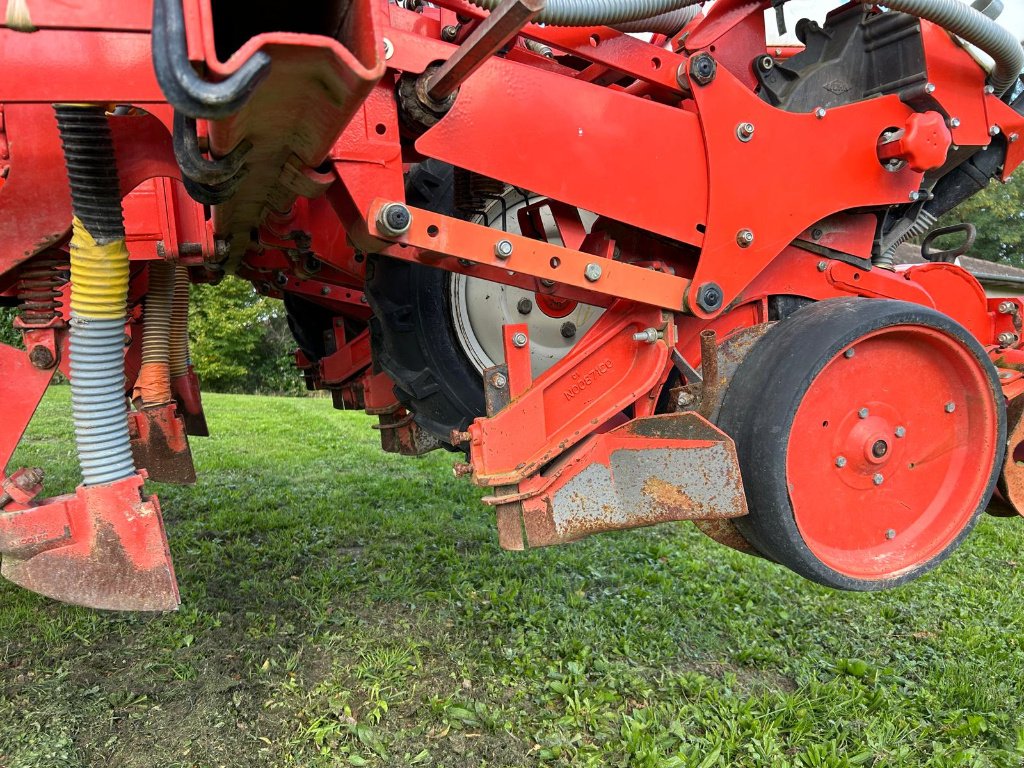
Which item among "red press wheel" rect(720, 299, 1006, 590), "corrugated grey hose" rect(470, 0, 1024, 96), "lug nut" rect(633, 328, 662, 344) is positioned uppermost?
"corrugated grey hose" rect(470, 0, 1024, 96)

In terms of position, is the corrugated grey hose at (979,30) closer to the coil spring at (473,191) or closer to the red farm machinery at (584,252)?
the red farm machinery at (584,252)

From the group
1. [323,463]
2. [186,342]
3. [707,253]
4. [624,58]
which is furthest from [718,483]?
[323,463]

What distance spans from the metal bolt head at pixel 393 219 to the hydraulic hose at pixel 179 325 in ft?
5.27

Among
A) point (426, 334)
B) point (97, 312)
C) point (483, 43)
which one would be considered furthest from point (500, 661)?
point (483, 43)

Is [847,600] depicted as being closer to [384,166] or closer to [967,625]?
[967,625]

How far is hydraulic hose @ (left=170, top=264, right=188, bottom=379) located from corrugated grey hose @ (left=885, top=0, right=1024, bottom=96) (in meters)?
2.91

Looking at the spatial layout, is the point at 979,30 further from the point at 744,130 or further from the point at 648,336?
the point at 648,336

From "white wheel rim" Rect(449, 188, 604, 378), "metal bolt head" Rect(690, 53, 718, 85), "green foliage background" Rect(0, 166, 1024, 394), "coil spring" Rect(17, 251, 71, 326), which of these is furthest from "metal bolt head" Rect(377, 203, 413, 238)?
"green foliage background" Rect(0, 166, 1024, 394)

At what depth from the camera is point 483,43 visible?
176 cm

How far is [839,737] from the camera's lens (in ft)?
8.86

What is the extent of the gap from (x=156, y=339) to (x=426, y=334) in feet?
4.20

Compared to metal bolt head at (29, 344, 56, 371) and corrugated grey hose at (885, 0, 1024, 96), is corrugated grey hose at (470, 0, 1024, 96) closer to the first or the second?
corrugated grey hose at (885, 0, 1024, 96)

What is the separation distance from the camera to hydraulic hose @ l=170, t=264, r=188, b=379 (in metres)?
3.26

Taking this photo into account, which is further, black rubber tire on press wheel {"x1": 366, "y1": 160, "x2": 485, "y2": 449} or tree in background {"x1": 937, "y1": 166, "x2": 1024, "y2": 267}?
tree in background {"x1": 937, "y1": 166, "x2": 1024, "y2": 267}
